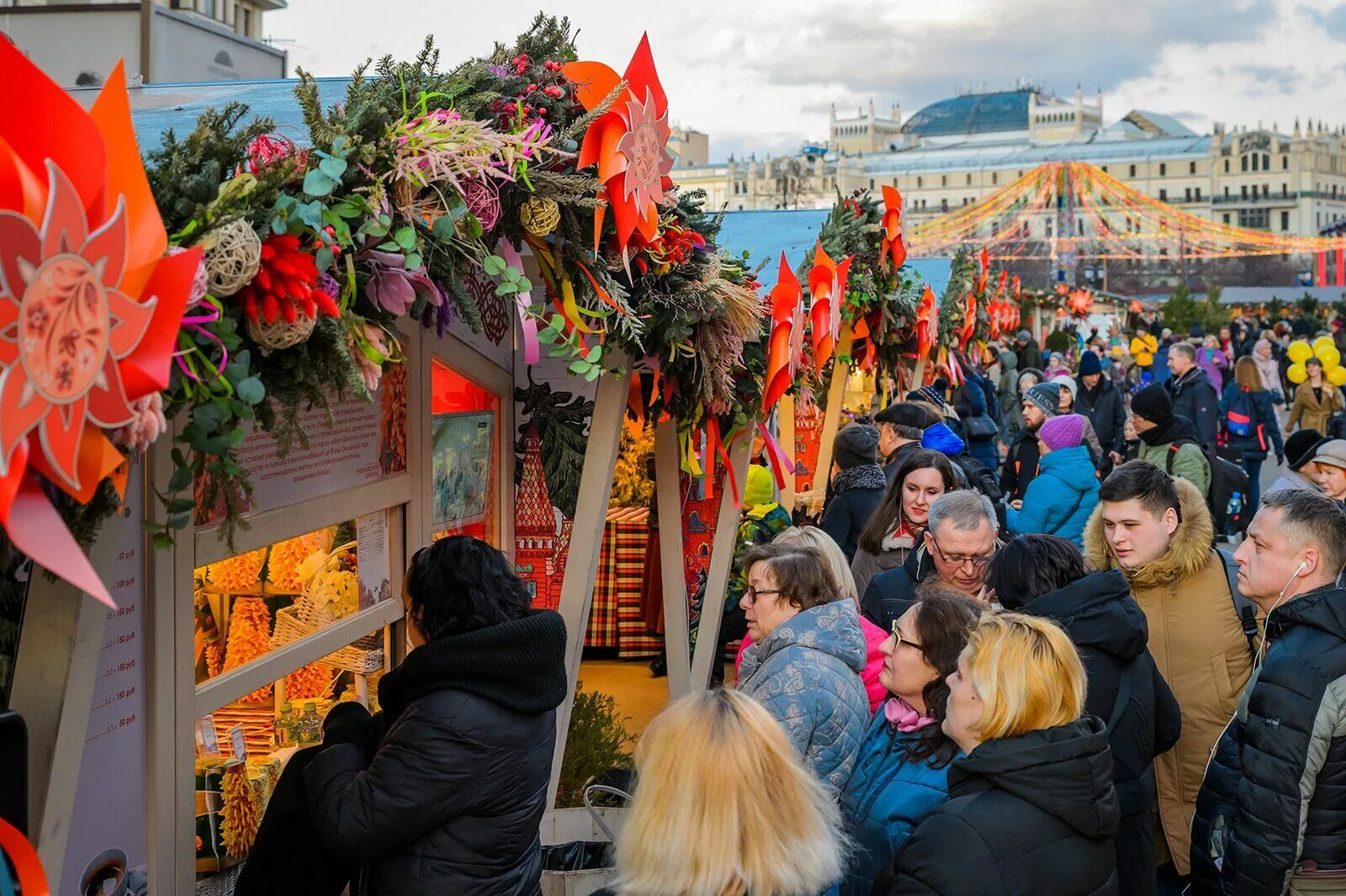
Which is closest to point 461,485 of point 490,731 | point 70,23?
point 490,731

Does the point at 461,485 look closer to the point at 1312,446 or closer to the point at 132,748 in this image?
the point at 132,748

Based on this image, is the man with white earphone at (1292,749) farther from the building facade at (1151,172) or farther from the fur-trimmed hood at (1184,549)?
the building facade at (1151,172)

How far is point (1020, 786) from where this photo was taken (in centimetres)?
222

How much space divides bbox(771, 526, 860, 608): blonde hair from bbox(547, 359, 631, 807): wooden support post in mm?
520

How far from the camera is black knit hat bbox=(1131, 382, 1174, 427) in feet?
22.1

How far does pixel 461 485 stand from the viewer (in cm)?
392

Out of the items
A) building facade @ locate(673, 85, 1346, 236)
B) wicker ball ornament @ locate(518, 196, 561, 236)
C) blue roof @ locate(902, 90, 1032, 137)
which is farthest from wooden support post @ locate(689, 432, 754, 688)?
blue roof @ locate(902, 90, 1032, 137)

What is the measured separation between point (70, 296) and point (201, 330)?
0.27 m

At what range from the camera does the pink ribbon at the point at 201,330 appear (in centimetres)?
181

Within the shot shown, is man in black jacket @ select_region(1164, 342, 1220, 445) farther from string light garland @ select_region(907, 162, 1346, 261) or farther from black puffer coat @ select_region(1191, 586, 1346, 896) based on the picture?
string light garland @ select_region(907, 162, 1346, 261)

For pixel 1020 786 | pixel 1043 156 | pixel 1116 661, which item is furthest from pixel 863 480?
pixel 1043 156

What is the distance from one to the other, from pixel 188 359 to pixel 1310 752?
243 cm

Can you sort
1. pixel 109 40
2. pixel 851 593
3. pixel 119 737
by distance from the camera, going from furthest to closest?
1. pixel 109 40
2. pixel 851 593
3. pixel 119 737

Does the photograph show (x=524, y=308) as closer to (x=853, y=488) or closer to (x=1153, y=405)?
(x=853, y=488)
